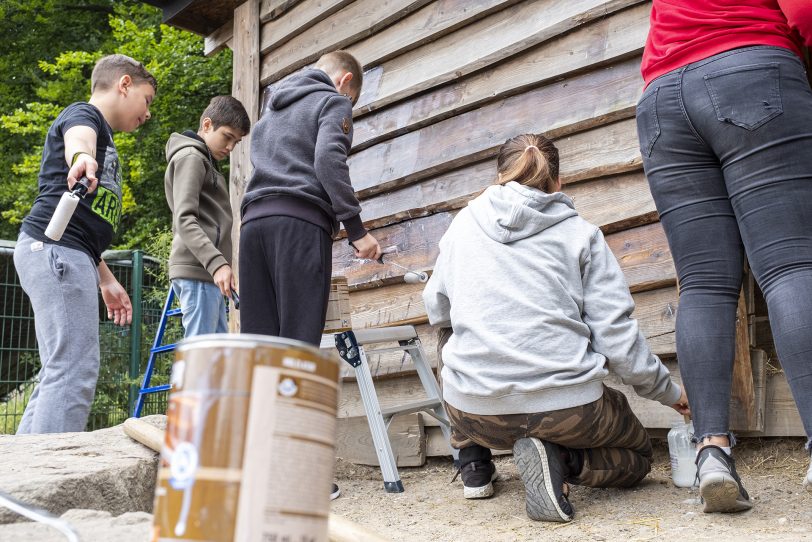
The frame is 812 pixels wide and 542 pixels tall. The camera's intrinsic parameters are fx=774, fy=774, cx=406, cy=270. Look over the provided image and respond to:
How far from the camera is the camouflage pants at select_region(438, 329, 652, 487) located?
92.7 inches

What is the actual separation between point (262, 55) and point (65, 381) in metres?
3.04

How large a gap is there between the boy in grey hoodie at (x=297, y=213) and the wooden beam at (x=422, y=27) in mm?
994

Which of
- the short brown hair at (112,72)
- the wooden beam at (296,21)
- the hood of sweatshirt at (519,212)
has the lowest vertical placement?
the hood of sweatshirt at (519,212)

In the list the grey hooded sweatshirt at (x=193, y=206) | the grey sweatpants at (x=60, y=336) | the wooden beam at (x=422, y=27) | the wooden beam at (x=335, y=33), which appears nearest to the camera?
the grey sweatpants at (x=60, y=336)

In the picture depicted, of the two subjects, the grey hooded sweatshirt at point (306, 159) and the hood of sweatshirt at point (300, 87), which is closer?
the grey hooded sweatshirt at point (306, 159)

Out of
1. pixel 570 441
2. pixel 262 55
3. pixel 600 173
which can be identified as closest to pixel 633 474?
pixel 570 441

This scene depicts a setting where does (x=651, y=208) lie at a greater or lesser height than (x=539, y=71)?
lesser

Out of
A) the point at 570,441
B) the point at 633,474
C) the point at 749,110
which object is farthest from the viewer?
the point at 633,474

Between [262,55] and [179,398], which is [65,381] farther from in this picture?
[262,55]

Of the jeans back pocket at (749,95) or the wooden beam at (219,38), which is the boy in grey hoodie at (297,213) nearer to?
the jeans back pocket at (749,95)

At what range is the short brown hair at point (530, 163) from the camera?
8.59ft

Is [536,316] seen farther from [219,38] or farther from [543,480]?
[219,38]

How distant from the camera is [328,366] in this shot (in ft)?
2.67

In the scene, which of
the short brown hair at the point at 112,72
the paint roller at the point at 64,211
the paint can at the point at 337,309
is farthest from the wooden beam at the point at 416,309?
the paint roller at the point at 64,211
